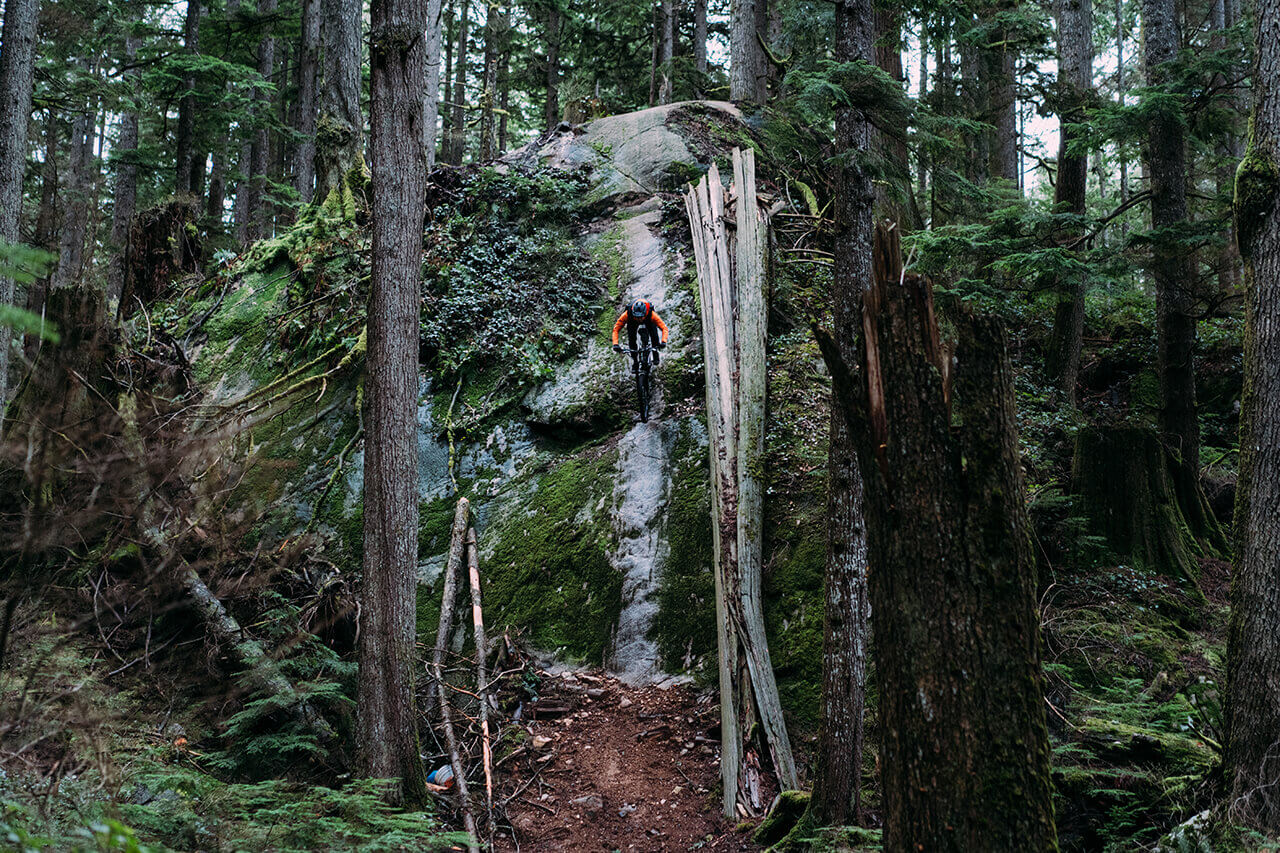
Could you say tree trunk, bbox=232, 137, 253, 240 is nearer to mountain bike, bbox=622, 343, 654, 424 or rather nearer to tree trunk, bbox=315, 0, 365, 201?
tree trunk, bbox=315, 0, 365, 201

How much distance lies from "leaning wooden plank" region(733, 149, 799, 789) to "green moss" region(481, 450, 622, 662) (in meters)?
1.79

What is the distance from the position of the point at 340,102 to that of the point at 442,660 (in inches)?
368

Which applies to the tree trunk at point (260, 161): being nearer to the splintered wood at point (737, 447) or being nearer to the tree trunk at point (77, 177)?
the tree trunk at point (77, 177)

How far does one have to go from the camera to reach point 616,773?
6.64 meters

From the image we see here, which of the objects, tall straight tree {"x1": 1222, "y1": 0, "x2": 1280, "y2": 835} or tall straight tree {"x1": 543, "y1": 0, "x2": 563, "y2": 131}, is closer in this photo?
tall straight tree {"x1": 1222, "y1": 0, "x2": 1280, "y2": 835}

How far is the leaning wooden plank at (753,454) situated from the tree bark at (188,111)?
13222 millimetres

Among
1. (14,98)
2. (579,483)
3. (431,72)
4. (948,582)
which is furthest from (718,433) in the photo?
(431,72)

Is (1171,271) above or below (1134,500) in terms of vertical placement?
above

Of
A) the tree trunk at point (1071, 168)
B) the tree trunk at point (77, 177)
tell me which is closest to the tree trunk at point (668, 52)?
the tree trunk at point (1071, 168)

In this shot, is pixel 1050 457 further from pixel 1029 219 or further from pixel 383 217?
pixel 383 217

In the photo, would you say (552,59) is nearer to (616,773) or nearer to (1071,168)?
(1071,168)

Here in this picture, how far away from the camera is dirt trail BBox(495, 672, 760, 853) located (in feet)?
19.8

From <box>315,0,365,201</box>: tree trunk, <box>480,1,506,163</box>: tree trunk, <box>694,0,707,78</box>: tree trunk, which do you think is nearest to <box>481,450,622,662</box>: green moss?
<box>315,0,365,201</box>: tree trunk

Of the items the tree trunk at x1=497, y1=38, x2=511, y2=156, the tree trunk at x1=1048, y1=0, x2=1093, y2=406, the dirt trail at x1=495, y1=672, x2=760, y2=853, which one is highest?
the tree trunk at x1=497, y1=38, x2=511, y2=156
